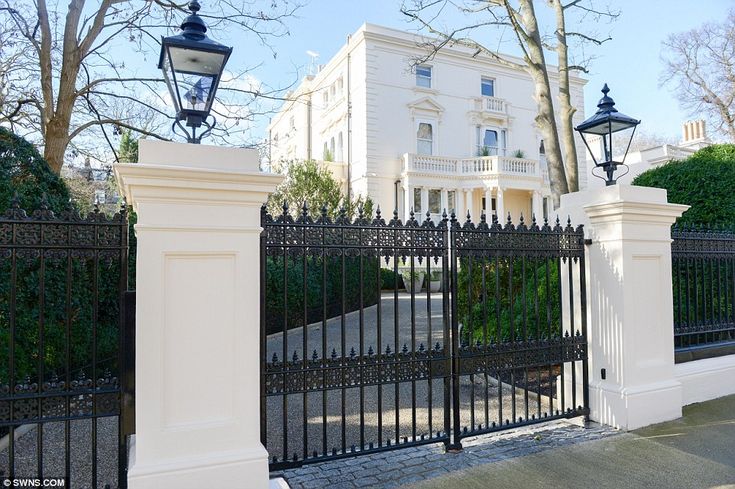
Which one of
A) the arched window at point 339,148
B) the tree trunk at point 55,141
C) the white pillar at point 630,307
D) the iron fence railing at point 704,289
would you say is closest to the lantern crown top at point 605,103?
the white pillar at point 630,307

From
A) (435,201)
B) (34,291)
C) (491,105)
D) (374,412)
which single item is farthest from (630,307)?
(491,105)

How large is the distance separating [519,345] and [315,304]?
7.89 metres

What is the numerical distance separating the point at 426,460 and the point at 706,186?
601 centimetres

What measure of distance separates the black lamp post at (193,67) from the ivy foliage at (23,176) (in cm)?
238

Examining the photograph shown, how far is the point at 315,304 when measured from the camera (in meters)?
11.9

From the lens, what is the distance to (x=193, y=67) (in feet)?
10.7

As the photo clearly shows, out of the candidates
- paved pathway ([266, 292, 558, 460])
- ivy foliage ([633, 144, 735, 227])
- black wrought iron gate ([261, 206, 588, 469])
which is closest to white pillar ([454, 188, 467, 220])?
ivy foliage ([633, 144, 735, 227])

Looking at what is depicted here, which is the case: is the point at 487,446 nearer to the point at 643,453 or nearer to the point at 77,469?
the point at 643,453

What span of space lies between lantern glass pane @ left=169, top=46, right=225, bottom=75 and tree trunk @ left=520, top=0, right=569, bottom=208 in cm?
705

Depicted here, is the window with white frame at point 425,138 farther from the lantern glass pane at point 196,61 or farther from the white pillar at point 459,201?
the lantern glass pane at point 196,61

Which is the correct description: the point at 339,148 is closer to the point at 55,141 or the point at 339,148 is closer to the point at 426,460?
the point at 55,141

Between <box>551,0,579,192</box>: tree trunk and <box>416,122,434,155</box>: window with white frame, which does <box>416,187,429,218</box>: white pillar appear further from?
<box>551,0,579,192</box>: tree trunk

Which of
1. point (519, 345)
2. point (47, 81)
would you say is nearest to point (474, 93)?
point (47, 81)

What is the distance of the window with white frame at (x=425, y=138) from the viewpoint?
76.6 ft
